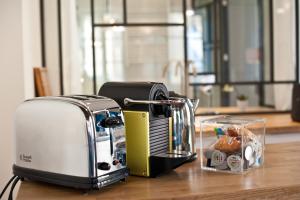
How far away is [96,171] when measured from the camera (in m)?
1.23

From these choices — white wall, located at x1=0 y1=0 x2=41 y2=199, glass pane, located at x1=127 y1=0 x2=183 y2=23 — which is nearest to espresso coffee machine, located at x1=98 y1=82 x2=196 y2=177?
white wall, located at x1=0 y1=0 x2=41 y2=199

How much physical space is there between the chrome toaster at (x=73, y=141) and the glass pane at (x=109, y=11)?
8.46ft

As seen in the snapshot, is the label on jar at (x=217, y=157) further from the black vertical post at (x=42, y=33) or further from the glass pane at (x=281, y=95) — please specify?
the glass pane at (x=281, y=95)

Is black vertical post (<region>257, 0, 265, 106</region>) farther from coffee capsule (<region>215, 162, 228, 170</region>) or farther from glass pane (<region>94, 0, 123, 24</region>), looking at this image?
coffee capsule (<region>215, 162, 228, 170</region>)

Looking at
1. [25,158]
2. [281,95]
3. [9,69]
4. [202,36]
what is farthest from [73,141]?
[202,36]

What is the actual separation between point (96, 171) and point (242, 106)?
289 cm

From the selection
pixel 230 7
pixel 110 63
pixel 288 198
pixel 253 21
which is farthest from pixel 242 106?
pixel 288 198

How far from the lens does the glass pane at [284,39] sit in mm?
3939

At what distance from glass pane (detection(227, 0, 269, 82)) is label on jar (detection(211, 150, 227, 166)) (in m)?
3.53

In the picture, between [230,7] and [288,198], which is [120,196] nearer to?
[288,198]

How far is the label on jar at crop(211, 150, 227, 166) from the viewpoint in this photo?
4.90ft

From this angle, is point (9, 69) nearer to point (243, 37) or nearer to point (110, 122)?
point (110, 122)

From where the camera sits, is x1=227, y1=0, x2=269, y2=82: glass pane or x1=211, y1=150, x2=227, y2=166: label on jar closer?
x1=211, y1=150, x2=227, y2=166: label on jar

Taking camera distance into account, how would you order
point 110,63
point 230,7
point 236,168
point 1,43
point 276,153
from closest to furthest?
point 236,168
point 276,153
point 1,43
point 110,63
point 230,7
